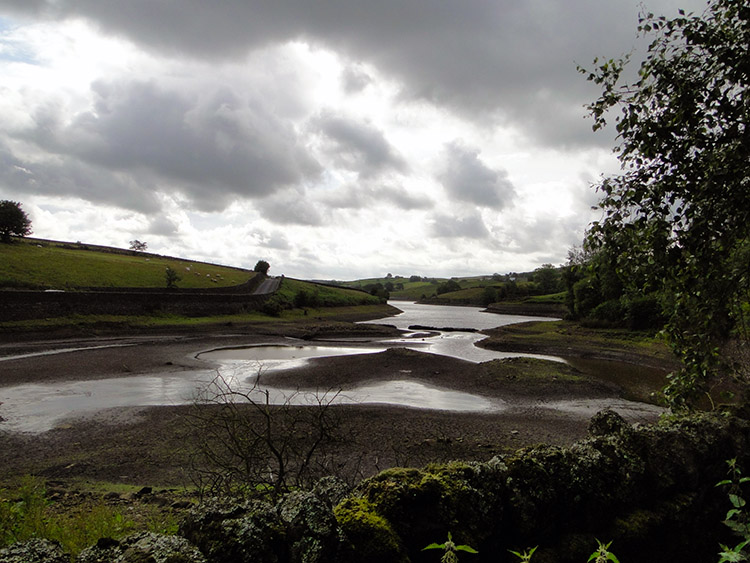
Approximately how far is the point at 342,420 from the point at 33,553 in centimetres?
1361

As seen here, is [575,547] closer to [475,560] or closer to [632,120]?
[475,560]

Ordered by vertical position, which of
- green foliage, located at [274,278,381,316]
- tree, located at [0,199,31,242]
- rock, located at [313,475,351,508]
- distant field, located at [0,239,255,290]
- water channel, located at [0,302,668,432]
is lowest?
water channel, located at [0,302,668,432]

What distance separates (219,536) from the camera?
2912mm

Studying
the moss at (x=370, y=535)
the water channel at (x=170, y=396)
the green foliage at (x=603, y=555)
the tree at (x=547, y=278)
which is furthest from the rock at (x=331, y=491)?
the tree at (x=547, y=278)

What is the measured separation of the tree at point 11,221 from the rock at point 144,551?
77.8 m

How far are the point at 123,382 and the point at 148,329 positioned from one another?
2528cm

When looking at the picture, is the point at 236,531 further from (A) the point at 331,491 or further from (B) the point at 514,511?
(B) the point at 514,511

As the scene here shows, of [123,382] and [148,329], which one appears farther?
[148,329]

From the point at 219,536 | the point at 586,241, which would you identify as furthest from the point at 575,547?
the point at 586,241

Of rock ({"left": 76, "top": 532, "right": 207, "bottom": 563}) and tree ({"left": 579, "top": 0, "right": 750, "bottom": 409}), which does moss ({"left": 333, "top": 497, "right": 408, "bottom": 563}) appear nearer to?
rock ({"left": 76, "top": 532, "right": 207, "bottom": 563})

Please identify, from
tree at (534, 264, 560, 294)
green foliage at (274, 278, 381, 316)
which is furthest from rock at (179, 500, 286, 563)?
tree at (534, 264, 560, 294)

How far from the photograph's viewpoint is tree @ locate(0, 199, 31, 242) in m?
60.3

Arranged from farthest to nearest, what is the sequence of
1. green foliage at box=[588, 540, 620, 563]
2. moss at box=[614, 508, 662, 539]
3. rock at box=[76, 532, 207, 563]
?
moss at box=[614, 508, 662, 539] < rock at box=[76, 532, 207, 563] < green foliage at box=[588, 540, 620, 563]

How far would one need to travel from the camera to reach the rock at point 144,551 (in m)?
2.53
